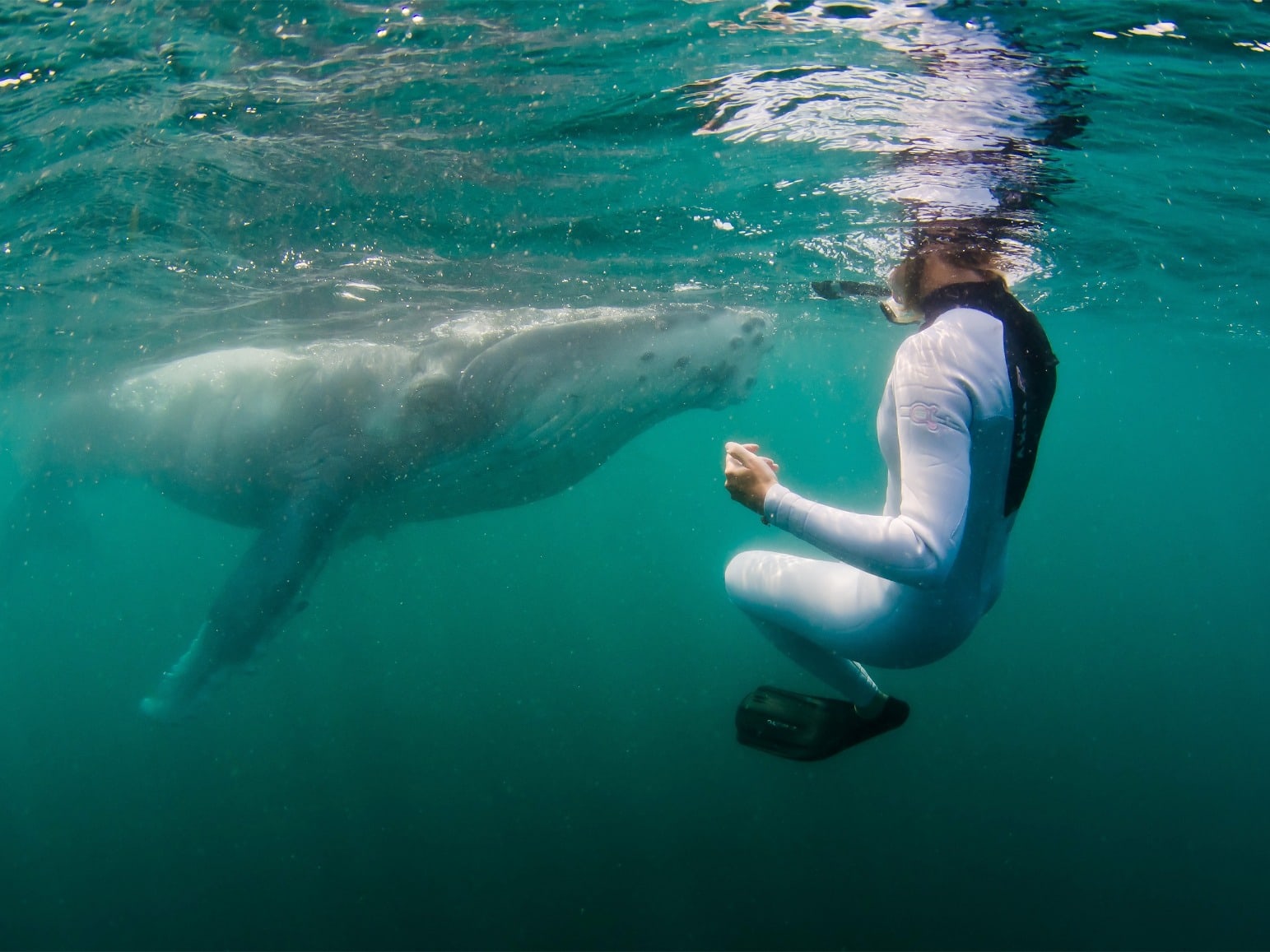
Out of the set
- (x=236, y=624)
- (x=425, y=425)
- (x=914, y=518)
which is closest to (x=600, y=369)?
(x=425, y=425)

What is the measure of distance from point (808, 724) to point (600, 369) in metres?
4.45

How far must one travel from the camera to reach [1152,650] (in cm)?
1903

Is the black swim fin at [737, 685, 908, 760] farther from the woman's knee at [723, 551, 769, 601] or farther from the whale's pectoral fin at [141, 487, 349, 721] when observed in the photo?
the whale's pectoral fin at [141, 487, 349, 721]

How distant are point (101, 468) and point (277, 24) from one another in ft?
34.7

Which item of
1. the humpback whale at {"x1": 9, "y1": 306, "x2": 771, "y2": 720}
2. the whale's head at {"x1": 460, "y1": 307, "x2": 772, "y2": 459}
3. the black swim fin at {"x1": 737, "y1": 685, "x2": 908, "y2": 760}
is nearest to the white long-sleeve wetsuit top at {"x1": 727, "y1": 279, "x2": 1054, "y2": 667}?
the black swim fin at {"x1": 737, "y1": 685, "x2": 908, "y2": 760}

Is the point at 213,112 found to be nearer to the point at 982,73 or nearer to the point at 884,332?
the point at 982,73

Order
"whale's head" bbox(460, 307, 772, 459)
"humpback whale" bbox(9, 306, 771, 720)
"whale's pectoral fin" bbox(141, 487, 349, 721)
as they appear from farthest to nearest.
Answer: "whale's head" bbox(460, 307, 772, 459) → "humpback whale" bbox(9, 306, 771, 720) → "whale's pectoral fin" bbox(141, 487, 349, 721)

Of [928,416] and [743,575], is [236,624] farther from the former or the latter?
[928,416]

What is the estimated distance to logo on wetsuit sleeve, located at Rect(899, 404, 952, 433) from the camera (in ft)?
7.81

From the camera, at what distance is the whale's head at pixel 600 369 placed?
709cm

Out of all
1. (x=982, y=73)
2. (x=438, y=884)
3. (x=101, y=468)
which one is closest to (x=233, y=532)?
Result: (x=101, y=468)

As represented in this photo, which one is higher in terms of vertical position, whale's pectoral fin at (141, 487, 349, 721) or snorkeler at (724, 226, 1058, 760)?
snorkeler at (724, 226, 1058, 760)

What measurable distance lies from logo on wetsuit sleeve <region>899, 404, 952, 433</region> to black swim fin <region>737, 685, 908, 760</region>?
198cm

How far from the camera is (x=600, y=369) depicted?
7.12 m
